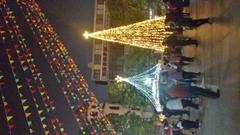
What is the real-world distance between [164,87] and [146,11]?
1281 inches

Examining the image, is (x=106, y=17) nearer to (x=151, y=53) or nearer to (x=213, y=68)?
(x=151, y=53)

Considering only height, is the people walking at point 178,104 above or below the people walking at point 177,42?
below

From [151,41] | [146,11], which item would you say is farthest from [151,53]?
[151,41]

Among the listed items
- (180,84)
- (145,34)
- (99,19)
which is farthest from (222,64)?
(99,19)

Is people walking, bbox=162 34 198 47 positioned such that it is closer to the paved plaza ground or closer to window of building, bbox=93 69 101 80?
the paved plaza ground

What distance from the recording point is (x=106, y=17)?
62.6 metres

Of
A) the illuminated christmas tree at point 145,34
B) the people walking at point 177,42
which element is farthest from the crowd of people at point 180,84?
the illuminated christmas tree at point 145,34

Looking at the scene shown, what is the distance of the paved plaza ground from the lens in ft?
37.2

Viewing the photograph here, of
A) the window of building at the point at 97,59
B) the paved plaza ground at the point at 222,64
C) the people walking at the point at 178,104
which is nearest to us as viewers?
the paved plaza ground at the point at 222,64

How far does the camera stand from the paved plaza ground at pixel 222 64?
446 inches

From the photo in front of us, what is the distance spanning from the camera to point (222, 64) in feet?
43.0

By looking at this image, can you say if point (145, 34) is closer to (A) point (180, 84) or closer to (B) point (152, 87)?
(B) point (152, 87)

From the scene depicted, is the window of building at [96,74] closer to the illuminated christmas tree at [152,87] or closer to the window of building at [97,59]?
the window of building at [97,59]

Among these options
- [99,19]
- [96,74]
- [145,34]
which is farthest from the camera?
[99,19]
